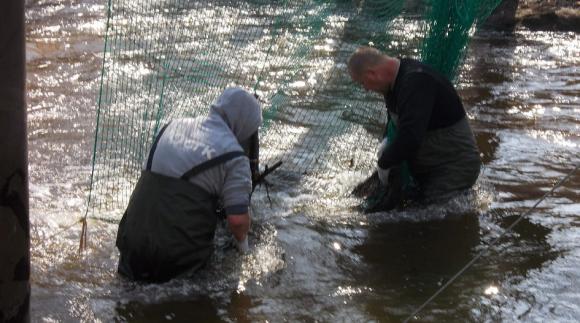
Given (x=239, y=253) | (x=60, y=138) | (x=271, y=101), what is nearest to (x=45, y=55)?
(x=60, y=138)

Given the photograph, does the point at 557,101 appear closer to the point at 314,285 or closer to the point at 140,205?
the point at 314,285

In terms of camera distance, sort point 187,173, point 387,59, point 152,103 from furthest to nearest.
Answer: point 152,103 < point 387,59 < point 187,173

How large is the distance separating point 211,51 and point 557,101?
4718mm

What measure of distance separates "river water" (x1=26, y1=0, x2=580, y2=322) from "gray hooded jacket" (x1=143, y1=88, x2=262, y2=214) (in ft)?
2.22

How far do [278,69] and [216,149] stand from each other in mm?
4040

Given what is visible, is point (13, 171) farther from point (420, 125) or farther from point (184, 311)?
point (420, 125)

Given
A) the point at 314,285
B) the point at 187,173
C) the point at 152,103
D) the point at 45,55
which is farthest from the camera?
the point at 45,55

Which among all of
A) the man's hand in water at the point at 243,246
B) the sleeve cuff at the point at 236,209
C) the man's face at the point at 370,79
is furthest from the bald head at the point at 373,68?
the sleeve cuff at the point at 236,209

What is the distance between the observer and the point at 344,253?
5.91 m

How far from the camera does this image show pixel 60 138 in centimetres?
862

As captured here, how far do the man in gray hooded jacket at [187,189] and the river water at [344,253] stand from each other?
11.3 inches

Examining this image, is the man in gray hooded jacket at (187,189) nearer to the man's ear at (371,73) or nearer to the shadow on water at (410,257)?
the shadow on water at (410,257)

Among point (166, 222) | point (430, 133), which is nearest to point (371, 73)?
point (430, 133)

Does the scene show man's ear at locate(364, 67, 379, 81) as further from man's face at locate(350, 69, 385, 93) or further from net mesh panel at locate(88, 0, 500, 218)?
net mesh panel at locate(88, 0, 500, 218)
